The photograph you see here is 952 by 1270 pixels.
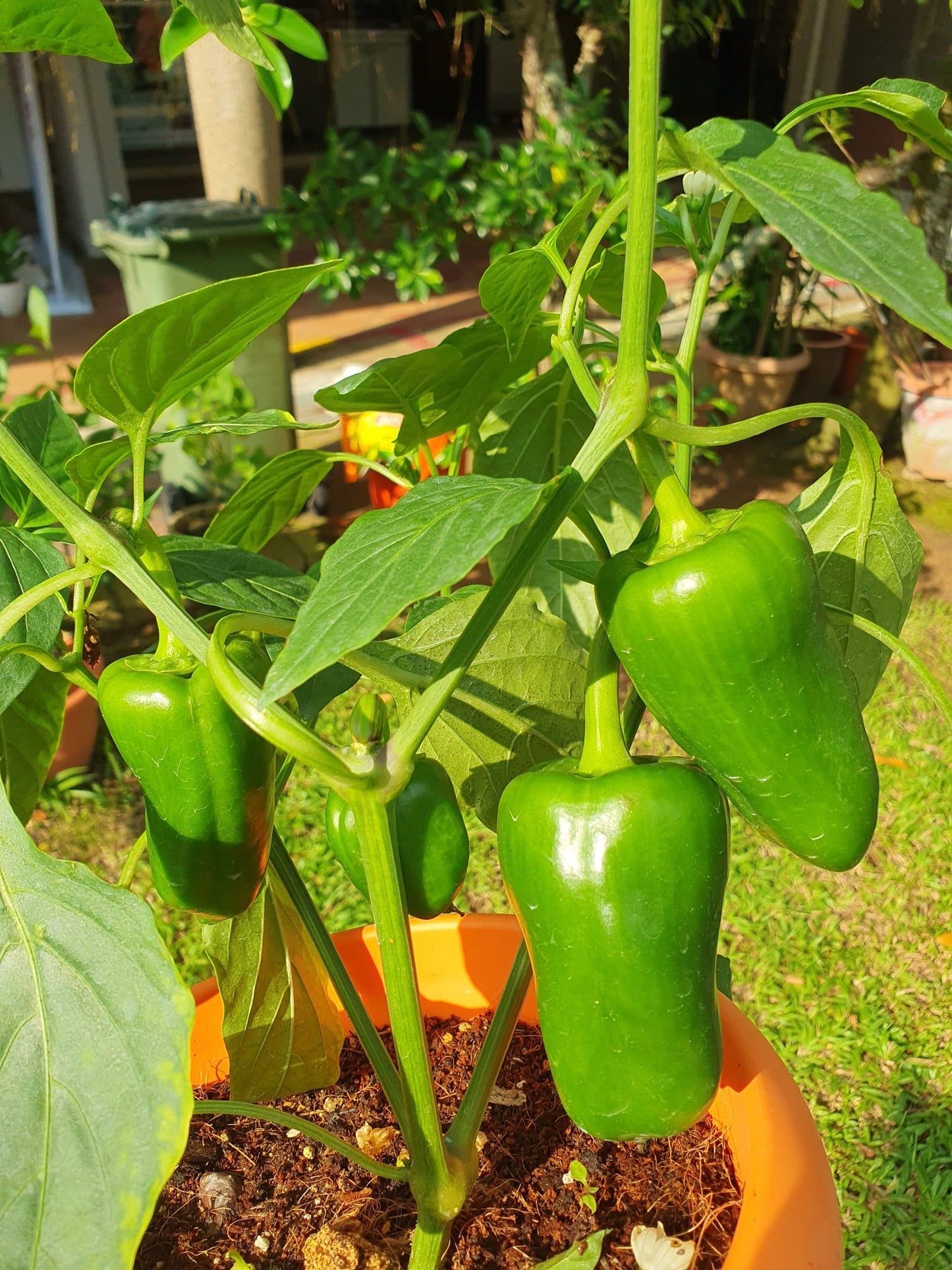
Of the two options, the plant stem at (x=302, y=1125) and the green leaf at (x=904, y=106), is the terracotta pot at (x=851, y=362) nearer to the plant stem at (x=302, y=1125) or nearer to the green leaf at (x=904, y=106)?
the green leaf at (x=904, y=106)

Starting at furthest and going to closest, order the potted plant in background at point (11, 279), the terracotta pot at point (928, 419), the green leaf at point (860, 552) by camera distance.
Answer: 1. the potted plant in background at point (11, 279)
2. the terracotta pot at point (928, 419)
3. the green leaf at point (860, 552)

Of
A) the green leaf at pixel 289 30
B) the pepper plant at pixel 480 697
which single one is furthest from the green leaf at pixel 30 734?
the green leaf at pixel 289 30

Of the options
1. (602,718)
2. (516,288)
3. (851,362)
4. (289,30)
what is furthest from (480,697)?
(851,362)

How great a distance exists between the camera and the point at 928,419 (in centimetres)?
287

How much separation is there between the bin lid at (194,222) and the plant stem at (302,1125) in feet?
6.42

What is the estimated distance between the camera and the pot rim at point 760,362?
3143 mm

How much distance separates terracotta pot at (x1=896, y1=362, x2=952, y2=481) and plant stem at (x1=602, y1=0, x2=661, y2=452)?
107 inches

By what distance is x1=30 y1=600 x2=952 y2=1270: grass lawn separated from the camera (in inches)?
46.1

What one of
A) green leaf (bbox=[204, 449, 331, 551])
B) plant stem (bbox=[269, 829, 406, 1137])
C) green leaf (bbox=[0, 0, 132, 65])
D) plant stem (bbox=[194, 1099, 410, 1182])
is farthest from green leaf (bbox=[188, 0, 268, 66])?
plant stem (bbox=[194, 1099, 410, 1182])

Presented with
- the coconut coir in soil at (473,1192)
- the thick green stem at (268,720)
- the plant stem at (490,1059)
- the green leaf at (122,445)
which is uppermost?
the green leaf at (122,445)

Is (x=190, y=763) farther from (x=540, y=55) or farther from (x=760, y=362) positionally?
(x=760, y=362)

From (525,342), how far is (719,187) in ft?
0.47

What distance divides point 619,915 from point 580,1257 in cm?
25

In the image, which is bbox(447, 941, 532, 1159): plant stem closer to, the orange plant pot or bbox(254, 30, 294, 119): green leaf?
the orange plant pot
